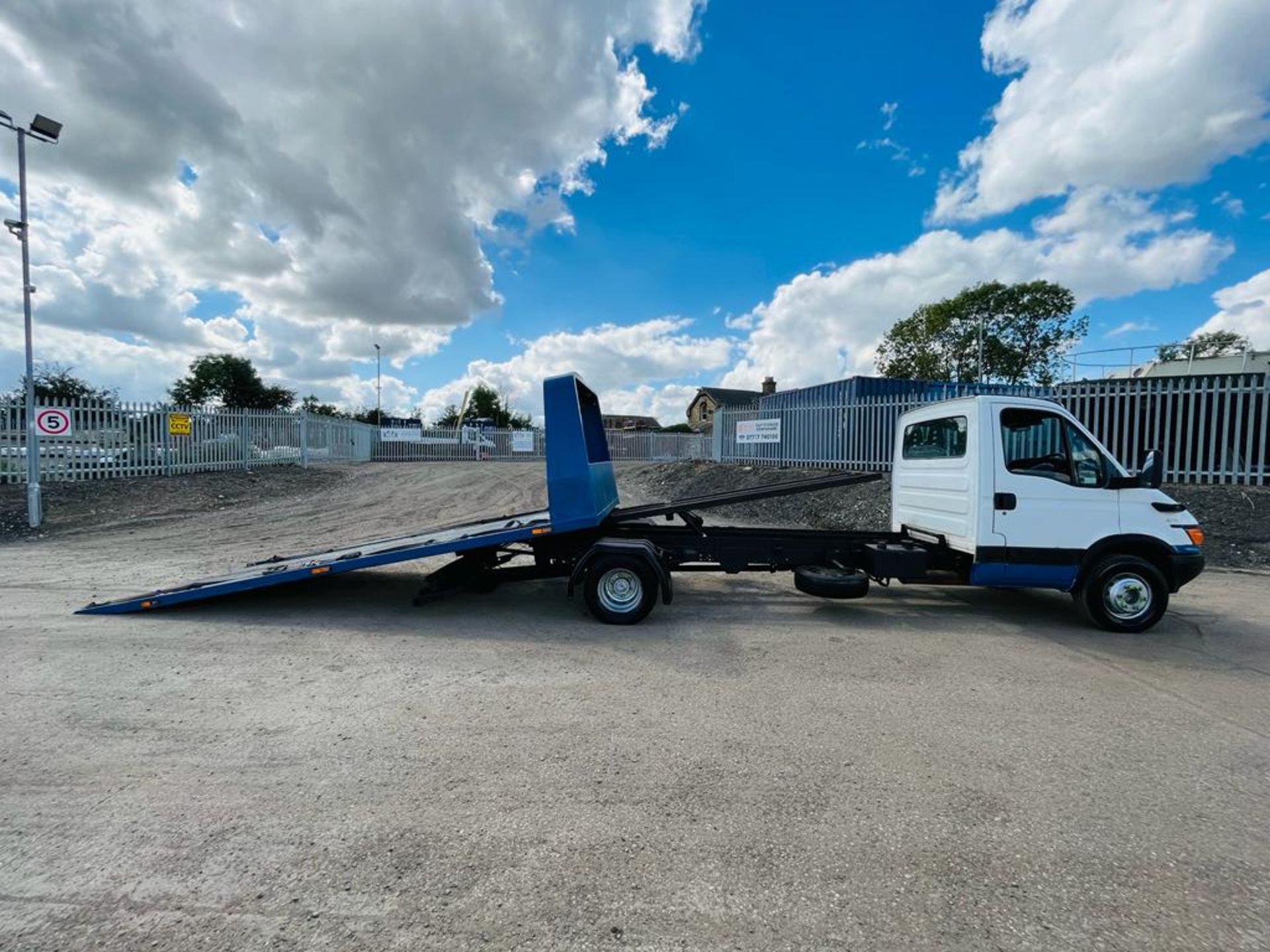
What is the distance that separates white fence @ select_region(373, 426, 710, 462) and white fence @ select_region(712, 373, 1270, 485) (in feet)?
64.2

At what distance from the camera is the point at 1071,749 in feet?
10.3

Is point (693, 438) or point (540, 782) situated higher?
point (693, 438)

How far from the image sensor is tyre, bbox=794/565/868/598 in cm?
534

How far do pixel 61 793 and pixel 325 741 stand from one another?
43.2 inches

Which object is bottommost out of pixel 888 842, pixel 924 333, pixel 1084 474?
pixel 888 842

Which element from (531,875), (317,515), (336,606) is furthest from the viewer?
(317,515)

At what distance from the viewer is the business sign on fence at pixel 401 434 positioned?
34625 mm

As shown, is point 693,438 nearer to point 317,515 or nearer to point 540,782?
point 317,515

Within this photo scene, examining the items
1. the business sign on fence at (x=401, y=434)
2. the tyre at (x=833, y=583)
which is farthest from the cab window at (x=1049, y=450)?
the business sign on fence at (x=401, y=434)

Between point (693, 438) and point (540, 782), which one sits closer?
point (540, 782)

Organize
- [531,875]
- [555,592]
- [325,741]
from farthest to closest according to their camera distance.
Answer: [555,592] < [325,741] < [531,875]

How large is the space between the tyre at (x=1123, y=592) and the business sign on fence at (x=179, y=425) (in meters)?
18.9

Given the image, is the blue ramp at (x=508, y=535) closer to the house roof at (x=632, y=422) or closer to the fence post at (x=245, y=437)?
the fence post at (x=245, y=437)

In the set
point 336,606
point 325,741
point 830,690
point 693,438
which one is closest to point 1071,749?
point 830,690
